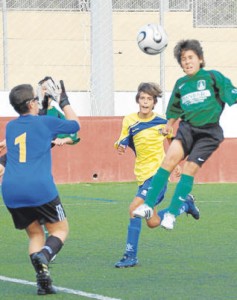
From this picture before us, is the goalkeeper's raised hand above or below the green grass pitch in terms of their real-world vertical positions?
above

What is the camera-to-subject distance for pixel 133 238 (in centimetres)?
1052

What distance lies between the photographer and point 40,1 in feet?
78.8

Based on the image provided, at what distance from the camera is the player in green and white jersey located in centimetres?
1025

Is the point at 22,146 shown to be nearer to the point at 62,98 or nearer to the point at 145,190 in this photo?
the point at 62,98

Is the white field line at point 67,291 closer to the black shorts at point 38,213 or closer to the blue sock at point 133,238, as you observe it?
the black shorts at point 38,213

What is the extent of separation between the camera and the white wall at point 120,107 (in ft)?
71.5

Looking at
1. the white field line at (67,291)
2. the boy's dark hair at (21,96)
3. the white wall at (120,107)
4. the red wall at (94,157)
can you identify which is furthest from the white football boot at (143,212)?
the white wall at (120,107)

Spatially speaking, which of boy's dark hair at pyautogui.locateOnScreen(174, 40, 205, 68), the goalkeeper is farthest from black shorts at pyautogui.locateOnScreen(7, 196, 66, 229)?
boy's dark hair at pyautogui.locateOnScreen(174, 40, 205, 68)

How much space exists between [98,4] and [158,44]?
26.0 feet

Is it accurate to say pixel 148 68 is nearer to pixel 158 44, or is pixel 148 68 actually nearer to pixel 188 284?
pixel 158 44

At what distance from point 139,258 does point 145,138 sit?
1.18m

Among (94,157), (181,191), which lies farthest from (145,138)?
(94,157)

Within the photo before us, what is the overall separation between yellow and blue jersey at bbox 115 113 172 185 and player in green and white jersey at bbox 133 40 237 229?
68cm

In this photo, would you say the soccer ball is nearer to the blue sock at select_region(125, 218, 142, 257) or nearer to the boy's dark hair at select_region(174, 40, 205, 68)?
the boy's dark hair at select_region(174, 40, 205, 68)
